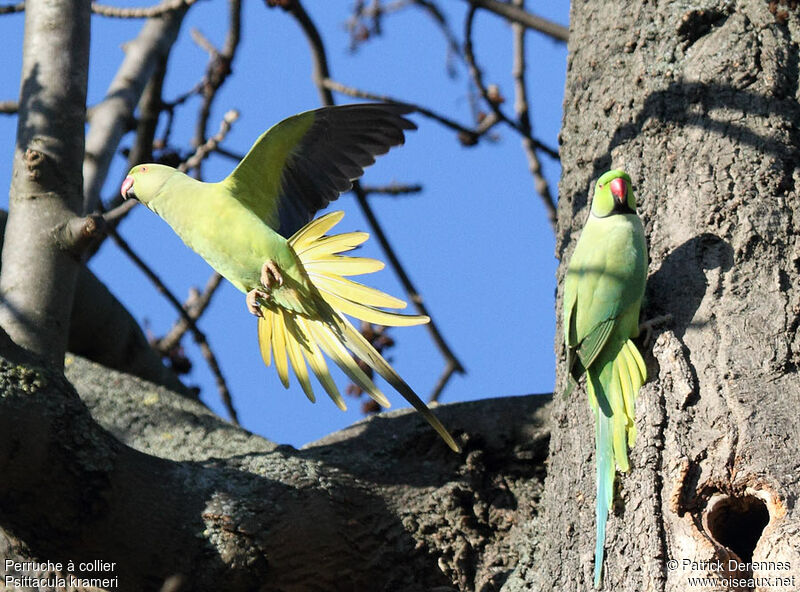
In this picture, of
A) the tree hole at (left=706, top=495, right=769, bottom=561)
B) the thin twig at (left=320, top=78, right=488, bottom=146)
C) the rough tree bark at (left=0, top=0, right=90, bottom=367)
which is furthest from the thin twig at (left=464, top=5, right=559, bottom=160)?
the tree hole at (left=706, top=495, right=769, bottom=561)

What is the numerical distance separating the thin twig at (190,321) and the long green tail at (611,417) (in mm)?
2256

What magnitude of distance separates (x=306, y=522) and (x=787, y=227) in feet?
5.28

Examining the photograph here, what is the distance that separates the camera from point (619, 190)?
2.78 meters

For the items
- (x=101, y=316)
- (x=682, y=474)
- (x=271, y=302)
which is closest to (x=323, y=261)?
(x=271, y=302)

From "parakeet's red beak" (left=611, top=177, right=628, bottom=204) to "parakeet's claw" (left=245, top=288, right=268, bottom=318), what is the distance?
42.9 inches

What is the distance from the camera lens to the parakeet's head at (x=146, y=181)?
10.6 feet

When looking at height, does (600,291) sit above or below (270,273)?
below

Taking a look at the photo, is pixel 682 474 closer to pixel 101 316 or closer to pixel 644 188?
pixel 644 188

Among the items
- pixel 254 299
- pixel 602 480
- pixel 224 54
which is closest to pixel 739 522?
pixel 602 480

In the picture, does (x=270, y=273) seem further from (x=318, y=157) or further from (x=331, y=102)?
(x=331, y=102)

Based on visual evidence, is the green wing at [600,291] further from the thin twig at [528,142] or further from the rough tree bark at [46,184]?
the thin twig at [528,142]

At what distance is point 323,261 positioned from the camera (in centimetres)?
310

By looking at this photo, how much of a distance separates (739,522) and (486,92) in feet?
9.25

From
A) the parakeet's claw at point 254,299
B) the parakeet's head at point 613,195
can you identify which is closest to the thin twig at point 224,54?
the parakeet's claw at point 254,299
